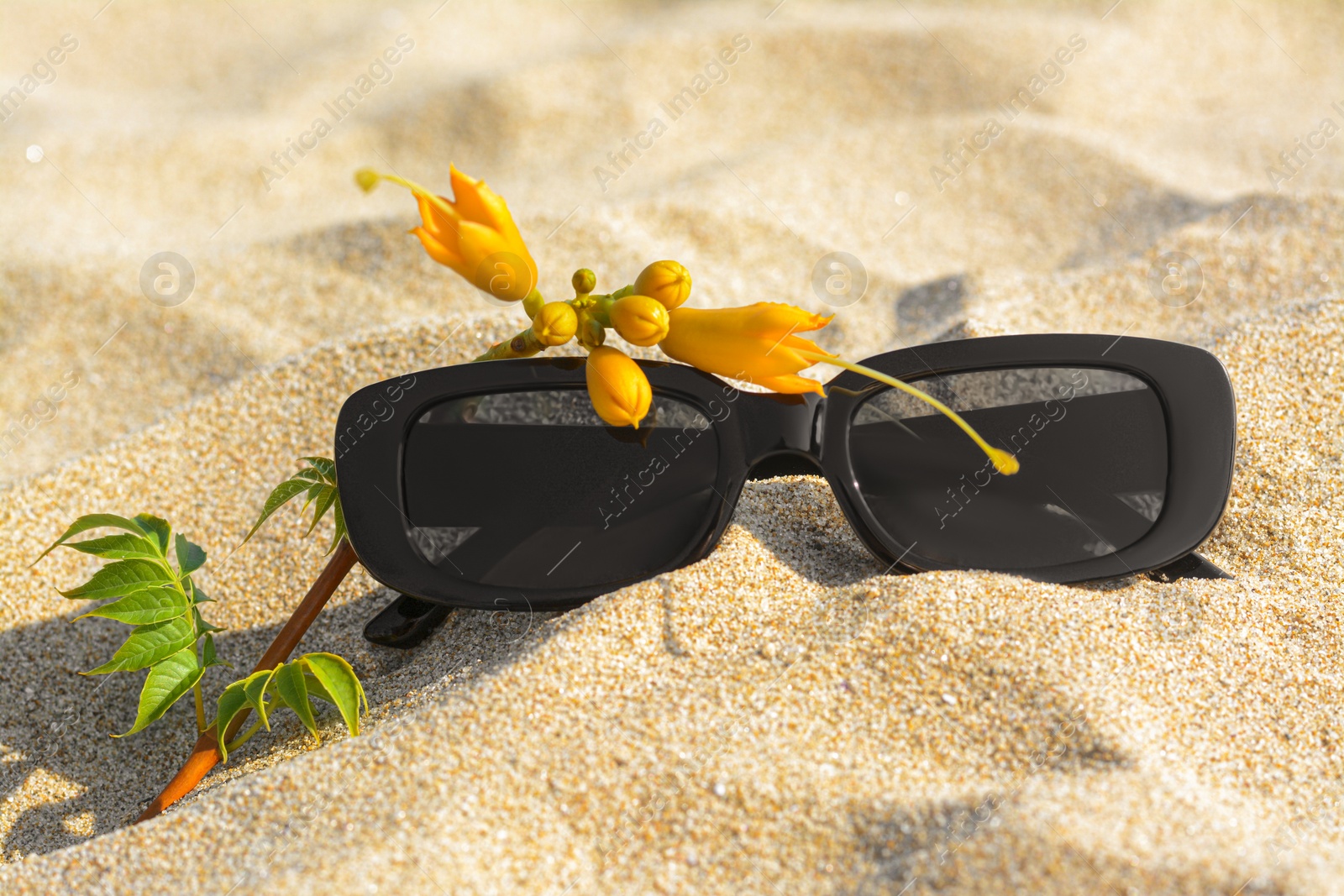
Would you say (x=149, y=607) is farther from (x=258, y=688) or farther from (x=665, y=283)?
(x=665, y=283)

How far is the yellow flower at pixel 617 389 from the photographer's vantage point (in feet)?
4.12

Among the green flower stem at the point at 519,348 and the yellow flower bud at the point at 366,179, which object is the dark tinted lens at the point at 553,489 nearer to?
the green flower stem at the point at 519,348

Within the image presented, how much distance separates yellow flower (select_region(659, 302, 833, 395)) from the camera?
1240 millimetres

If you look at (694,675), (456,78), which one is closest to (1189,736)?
(694,675)

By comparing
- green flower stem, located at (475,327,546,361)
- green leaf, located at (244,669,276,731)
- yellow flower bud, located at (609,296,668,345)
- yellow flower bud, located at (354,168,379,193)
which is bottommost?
green leaf, located at (244,669,276,731)

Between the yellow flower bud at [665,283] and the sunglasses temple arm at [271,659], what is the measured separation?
0.62 metres

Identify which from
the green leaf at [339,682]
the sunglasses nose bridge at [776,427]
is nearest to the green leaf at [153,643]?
the green leaf at [339,682]

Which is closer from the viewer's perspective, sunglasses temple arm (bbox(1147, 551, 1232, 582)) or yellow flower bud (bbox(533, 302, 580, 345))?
yellow flower bud (bbox(533, 302, 580, 345))

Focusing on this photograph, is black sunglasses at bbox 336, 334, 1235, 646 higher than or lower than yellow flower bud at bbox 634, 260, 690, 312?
lower

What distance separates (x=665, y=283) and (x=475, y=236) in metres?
0.25

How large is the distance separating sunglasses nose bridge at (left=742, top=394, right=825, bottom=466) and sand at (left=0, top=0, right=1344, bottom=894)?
0.50 ft

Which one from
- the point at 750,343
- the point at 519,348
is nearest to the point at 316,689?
the point at 519,348

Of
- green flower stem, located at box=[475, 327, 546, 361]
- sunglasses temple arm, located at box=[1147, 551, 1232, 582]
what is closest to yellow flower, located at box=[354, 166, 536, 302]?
green flower stem, located at box=[475, 327, 546, 361]

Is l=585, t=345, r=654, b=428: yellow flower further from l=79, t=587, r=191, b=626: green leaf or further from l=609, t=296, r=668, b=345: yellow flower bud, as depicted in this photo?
l=79, t=587, r=191, b=626: green leaf
